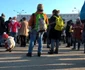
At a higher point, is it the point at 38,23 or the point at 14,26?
the point at 14,26

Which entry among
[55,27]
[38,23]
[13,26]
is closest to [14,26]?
[13,26]

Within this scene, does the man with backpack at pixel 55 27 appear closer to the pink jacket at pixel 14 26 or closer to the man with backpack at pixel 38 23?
the man with backpack at pixel 38 23

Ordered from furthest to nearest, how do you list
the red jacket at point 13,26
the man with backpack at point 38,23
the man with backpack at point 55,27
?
1. the red jacket at point 13,26
2. the man with backpack at point 55,27
3. the man with backpack at point 38,23

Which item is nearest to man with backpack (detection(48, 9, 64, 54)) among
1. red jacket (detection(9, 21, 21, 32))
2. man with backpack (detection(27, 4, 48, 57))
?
man with backpack (detection(27, 4, 48, 57))

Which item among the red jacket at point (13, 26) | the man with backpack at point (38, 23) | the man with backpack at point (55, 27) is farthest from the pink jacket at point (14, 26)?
the man with backpack at point (38, 23)

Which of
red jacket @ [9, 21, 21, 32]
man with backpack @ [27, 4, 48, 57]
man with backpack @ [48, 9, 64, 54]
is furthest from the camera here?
red jacket @ [9, 21, 21, 32]

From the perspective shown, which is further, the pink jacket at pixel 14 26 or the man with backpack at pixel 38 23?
the pink jacket at pixel 14 26

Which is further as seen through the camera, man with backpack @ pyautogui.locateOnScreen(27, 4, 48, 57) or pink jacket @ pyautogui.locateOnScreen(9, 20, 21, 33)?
pink jacket @ pyautogui.locateOnScreen(9, 20, 21, 33)

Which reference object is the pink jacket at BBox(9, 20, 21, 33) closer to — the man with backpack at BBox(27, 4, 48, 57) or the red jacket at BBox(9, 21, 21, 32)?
the red jacket at BBox(9, 21, 21, 32)

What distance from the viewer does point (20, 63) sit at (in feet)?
34.1

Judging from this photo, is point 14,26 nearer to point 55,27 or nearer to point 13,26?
point 13,26

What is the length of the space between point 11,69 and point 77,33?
8440 mm

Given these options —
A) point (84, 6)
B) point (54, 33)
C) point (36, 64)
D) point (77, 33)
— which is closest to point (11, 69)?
point (36, 64)

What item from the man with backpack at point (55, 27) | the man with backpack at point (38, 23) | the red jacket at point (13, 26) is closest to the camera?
the man with backpack at point (38, 23)
